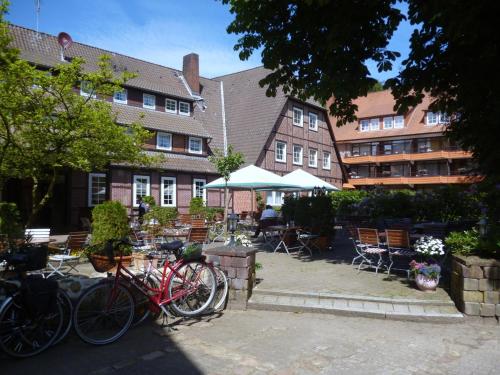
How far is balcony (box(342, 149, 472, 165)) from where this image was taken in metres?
45.1

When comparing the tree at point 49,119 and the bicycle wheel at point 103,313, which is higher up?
the tree at point 49,119

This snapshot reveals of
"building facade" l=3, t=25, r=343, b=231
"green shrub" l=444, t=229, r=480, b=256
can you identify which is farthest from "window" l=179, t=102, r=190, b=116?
"green shrub" l=444, t=229, r=480, b=256

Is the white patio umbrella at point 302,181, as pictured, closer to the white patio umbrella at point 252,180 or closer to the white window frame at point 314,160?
the white patio umbrella at point 252,180

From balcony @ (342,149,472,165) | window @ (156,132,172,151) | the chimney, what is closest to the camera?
window @ (156,132,172,151)

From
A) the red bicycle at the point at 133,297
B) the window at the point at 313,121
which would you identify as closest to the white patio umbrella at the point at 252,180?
the red bicycle at the point at 133,297

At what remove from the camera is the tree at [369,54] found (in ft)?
24.0

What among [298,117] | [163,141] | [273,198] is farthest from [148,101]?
[298,117]

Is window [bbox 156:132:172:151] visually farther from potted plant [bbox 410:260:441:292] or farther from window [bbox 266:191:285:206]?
potted plant [bbox 410:260:441:292]

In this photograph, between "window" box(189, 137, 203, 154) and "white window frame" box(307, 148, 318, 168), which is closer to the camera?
"window" box(189, 137, 203, 154)

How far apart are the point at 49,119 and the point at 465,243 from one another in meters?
8.94

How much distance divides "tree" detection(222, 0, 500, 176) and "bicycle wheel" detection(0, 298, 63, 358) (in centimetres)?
554

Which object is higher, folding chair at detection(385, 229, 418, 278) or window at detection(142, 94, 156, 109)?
window at detection(142, 94, 156, 109)

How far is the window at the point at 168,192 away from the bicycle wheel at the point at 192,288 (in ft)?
55.6

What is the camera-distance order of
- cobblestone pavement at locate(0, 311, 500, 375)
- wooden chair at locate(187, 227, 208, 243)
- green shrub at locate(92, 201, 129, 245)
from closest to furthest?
cobblestone pavement at locate(0, 311, 500, 375) < green shrub at locate(92, 201, 129, 245) < wooden chair at locate(187, 227, 208, 243)
